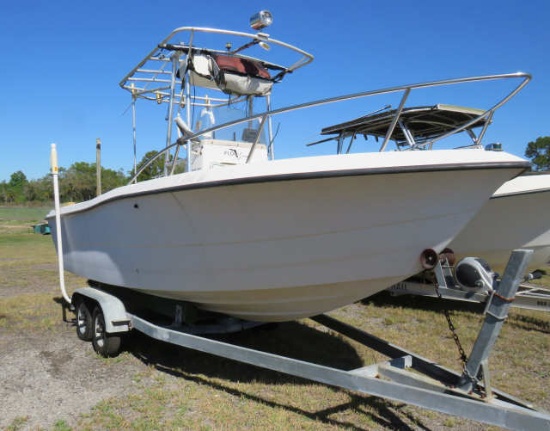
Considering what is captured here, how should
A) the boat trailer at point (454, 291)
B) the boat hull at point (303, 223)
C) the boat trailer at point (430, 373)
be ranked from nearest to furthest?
the boat trailer at point (430, 373) → the boat hull at point (303, 223) → the boat trailer at point (454, 291)

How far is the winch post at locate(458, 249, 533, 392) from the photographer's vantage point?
7.76 ft

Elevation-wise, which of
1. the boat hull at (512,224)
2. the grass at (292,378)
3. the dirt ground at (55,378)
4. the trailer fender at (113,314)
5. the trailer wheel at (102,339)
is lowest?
the grass at (292,378)

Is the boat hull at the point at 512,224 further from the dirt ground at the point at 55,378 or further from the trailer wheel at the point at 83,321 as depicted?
the trailer wheel at the point at 83,321

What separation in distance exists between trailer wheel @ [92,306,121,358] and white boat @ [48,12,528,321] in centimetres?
42

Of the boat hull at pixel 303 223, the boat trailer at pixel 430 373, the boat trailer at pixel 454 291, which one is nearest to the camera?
the boat trailer at pixel 430 373

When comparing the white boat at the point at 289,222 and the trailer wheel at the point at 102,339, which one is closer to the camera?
the white boat at the point at 289,222

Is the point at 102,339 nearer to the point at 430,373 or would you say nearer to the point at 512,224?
the point at 430,373

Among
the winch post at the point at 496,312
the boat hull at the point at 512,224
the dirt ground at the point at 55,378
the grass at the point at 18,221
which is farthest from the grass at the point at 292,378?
the grass at the point at 18,221

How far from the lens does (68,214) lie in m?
4.86

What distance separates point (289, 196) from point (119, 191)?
1.68 m

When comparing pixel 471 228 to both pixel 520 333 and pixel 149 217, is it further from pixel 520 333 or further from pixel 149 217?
pixel 149 217

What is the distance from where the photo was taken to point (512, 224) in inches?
208

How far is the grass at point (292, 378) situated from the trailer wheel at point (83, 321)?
1.40 feet

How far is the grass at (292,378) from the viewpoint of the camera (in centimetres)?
287
